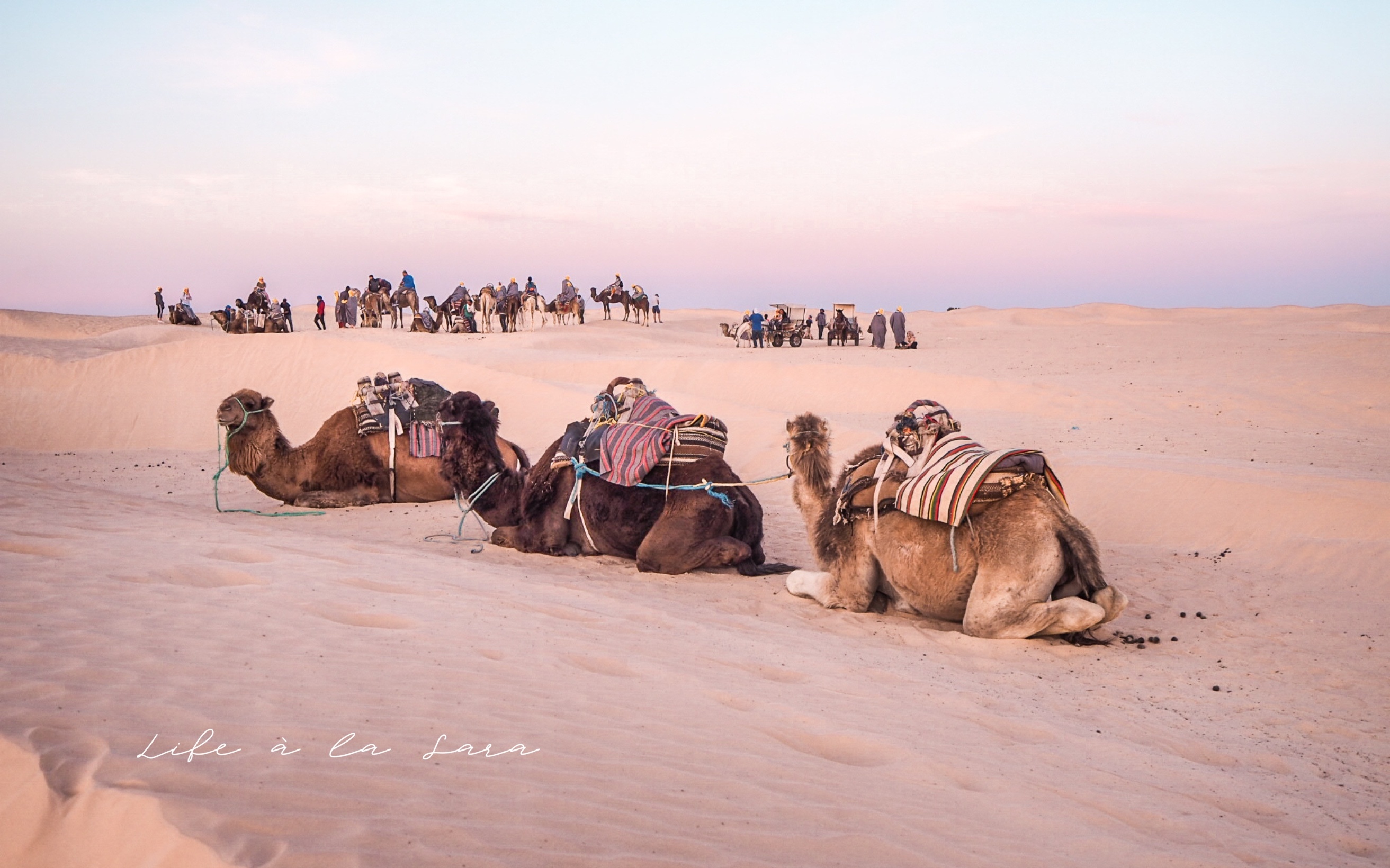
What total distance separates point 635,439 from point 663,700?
3.73 meters

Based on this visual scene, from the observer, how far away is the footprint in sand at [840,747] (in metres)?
3.87

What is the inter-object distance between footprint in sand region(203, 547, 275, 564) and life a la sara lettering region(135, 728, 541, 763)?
3.61 meters

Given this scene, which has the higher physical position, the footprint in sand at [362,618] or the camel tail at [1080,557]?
the camel tail at [1080,557]

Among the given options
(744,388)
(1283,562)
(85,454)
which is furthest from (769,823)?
(744,388)

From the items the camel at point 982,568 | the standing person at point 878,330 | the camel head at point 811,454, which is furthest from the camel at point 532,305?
the camel at point 982,568

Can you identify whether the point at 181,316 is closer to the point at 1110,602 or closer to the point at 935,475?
the point at 935,475

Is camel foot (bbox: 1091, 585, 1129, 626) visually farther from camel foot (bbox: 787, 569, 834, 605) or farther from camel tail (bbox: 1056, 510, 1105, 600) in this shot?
camel foot (bbox: 787, 569, 834, 605)

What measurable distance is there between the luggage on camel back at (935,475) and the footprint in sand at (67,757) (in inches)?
172

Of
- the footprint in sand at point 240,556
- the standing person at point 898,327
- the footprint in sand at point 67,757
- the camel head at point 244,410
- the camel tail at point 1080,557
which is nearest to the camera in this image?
the footprint in sand at point 67,757

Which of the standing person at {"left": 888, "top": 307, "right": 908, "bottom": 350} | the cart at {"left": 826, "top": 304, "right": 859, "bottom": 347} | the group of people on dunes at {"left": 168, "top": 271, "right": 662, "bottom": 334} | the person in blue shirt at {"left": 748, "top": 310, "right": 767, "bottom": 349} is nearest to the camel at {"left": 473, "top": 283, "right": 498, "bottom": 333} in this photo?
the group of people on dunes at {"left": 168, "top": 271, "right": 662, "bottom": 334}

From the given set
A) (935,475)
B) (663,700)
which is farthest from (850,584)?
(663,700)

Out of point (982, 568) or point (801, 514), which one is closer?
point (982, 568)

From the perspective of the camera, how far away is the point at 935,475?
6.07 meters

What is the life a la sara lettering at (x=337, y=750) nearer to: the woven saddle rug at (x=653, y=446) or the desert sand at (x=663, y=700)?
the desert sand at (x=663, y=700)
